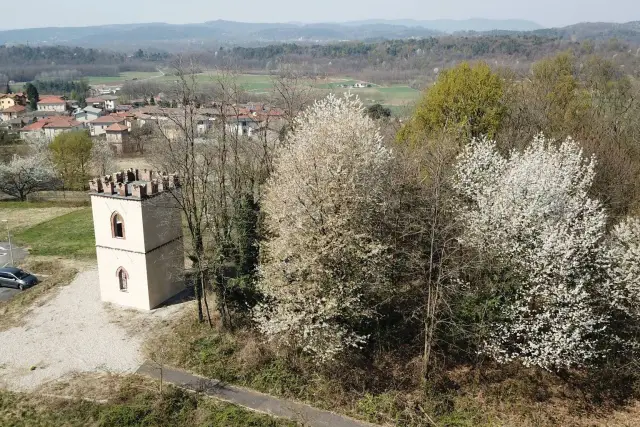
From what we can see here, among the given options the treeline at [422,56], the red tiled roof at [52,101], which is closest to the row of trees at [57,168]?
the treeline at [422,56]

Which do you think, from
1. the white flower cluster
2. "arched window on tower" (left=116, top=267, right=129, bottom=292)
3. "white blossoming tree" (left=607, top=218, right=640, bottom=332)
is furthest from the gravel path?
"white blossoming tree" (left=607, top=218, right=640, bottom=332)

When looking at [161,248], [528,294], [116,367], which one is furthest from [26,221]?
[528,294]

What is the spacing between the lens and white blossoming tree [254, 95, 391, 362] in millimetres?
20141

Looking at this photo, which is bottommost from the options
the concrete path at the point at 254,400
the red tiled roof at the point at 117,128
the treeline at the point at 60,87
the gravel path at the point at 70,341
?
the gravel path at the point at 70,341

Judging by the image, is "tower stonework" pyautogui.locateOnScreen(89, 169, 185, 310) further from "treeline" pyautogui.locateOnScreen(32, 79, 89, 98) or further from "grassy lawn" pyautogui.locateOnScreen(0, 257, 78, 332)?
"treeline" pyautogui.locateOnScreen(32, 79, 89, 98)

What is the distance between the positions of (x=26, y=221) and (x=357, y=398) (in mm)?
37621

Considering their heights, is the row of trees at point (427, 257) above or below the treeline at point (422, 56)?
below

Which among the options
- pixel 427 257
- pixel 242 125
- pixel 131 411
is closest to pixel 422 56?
pixel 242 125

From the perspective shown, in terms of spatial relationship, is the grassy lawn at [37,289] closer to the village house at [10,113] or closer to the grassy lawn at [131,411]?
Result: the grassy lawn at [131,411]

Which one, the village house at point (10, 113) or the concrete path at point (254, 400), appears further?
the village house at point (10, 113)

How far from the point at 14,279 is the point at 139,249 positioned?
388 inches

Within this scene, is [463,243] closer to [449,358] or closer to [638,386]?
[449,358]

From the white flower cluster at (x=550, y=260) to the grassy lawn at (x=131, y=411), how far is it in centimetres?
929

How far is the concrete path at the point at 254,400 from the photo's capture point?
60.0 feet
